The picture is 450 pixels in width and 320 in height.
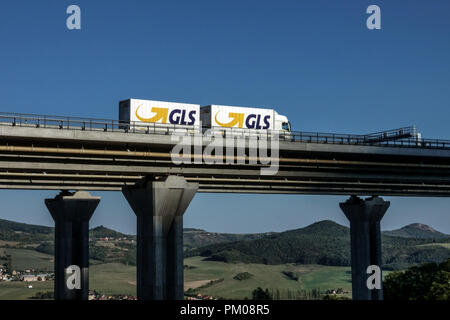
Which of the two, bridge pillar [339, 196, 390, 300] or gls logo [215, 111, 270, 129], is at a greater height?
gls logo [215, 111, 270, 129]

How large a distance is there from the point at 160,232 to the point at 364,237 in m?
31.0

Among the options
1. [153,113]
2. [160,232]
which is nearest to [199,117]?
[153,113]

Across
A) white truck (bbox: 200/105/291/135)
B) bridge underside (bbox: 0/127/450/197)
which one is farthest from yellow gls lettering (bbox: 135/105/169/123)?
bridge underside (bbox: 0/127/450/197)

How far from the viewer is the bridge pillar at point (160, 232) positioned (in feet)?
183

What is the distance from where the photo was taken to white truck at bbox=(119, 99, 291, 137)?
6241cm

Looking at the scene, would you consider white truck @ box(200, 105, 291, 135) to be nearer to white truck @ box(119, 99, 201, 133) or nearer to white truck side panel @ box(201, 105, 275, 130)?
white truck side panel @ box(201, 105, 275, 130)

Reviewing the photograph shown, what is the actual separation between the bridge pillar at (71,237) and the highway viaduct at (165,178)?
0.11 meters

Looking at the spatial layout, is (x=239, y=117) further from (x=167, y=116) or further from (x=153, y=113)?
(x=153, y=113)

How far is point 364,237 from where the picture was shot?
7819cm

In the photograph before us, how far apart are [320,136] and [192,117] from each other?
484 inches

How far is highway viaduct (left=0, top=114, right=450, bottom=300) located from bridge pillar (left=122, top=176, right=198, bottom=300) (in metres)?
0.08

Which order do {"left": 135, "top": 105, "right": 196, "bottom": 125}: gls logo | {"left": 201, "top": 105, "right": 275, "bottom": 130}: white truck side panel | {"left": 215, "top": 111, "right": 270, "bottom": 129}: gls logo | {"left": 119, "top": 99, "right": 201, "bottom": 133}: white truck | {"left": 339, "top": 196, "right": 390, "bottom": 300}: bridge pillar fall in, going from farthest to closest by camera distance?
{"left": 339, "top": 196, "right": 390, "bottom": 300}: bridge pillar, {"left": 215, "top": 111, "right": 270, "bottom": 129}: gls logo, {"left": 201, "top": 105, "right": 275, "bottom": 130}: white truck side panel, {"left": 135, "top": 105, "right": 196, "bottom": 125}: gls logo, {"left": 119, "top": 99, "right": 201, "bottom": 133}: white truck

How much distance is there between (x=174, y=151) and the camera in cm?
5516
